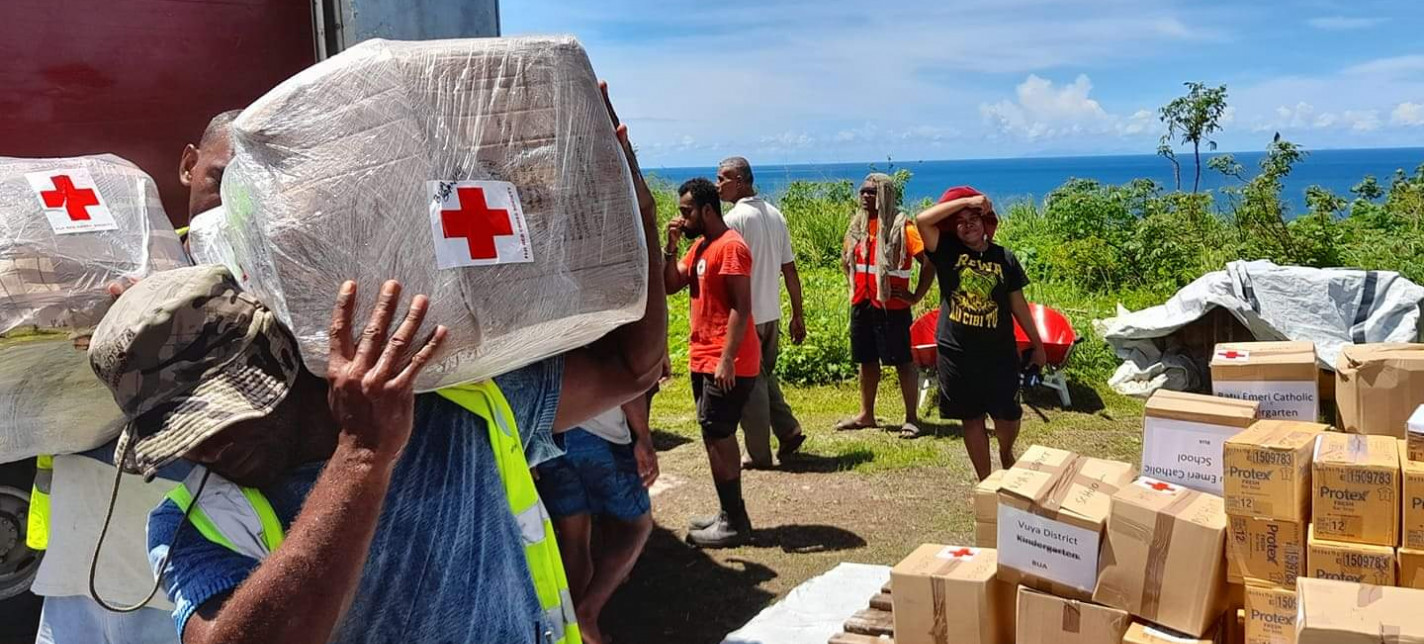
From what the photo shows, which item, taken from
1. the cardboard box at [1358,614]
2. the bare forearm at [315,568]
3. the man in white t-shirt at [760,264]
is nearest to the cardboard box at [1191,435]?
the cardboard box at [1358,614]

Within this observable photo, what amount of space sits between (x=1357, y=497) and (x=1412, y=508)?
0.11 m

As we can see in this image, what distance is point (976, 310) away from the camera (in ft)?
16.0

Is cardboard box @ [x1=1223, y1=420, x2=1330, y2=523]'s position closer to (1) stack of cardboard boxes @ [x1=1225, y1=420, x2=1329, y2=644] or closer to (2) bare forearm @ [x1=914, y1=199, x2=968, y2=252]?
(1) stack of cardboard boxes @ [x1=1225, y1=420, x2=1329, y2=644]

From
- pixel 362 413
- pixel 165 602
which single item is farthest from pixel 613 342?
pixel 165 602

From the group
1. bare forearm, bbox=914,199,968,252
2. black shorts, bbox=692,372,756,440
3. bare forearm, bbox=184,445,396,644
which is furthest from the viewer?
black shorts, bbox=692,372,756,440

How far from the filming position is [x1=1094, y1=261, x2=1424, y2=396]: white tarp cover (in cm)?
660

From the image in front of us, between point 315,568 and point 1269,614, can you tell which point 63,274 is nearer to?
point 315,568

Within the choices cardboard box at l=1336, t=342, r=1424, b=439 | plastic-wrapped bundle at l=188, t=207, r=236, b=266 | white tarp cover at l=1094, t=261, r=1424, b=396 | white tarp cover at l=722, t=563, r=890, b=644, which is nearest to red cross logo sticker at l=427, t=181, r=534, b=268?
plastic-wrapped bundle at l=188, t=207, r=236, b=266

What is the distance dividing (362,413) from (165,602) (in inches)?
30.1

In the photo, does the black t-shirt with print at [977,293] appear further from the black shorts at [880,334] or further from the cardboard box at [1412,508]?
the cardboard box at [1412,508]

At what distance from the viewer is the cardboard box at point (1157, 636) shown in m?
2.59

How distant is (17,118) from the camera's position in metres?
3.89

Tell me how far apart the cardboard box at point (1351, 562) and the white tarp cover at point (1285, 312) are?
4.41 meters

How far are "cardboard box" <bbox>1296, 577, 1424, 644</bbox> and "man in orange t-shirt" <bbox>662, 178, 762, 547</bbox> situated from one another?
2.90m
